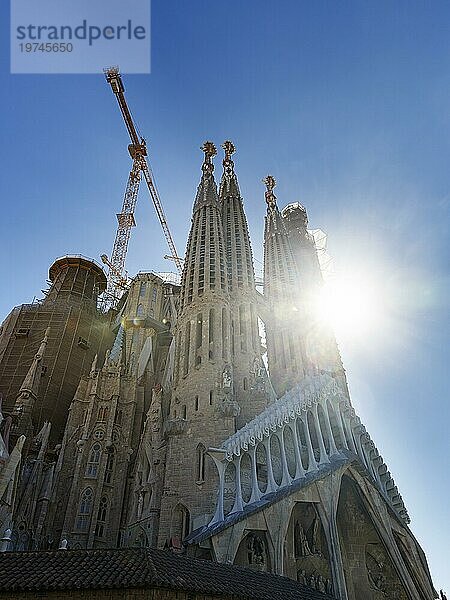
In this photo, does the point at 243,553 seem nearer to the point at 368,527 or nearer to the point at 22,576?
the point at 368,527

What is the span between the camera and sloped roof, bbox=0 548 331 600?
1684 cm

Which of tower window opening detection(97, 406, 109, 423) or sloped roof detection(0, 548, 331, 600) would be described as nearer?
sloped roof detection(0, 548, 331, 600)

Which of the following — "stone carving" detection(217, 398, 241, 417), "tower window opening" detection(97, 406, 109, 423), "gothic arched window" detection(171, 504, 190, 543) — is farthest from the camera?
"tower window opening" detection(97, 406, 109, 423)

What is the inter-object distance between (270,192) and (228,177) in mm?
9205

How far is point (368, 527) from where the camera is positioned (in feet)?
98.1

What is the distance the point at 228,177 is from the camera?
65.0m

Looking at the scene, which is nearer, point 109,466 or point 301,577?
point 301,577

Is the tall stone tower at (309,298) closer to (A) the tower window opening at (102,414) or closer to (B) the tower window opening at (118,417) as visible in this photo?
(B) the tower window opening at (118,417)

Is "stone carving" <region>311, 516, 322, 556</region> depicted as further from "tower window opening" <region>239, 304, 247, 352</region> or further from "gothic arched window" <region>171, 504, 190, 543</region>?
"tower window opening" <region>239, 304, 247, 352</region>

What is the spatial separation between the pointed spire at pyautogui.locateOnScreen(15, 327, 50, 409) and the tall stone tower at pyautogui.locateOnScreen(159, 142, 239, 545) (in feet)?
40.2

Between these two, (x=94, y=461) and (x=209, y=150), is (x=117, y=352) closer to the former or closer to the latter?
(x=94, y=461)

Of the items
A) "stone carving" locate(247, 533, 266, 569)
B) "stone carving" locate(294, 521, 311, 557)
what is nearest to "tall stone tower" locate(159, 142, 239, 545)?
"stone carving" locate(247, 533, 266, 569)

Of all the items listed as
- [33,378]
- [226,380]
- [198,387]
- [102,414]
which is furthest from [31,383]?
[226,380]

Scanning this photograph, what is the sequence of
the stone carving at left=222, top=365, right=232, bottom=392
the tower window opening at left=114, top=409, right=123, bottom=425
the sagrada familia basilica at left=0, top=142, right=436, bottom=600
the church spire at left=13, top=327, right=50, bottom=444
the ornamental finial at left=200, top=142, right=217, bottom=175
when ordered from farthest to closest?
1. the ornamental finial at left=200, top=142, right=217, bottom=175
2. the tower window opening at left=114, top=409, right=123, bottom=425
3. the church spire at left=13, top=327, right=50, bottom=444
4. the stone carving at left=222, top=365, right=232, bottom=392
5. the sagrada familia basilica at left=0, top=142, right=436, bottom=600
